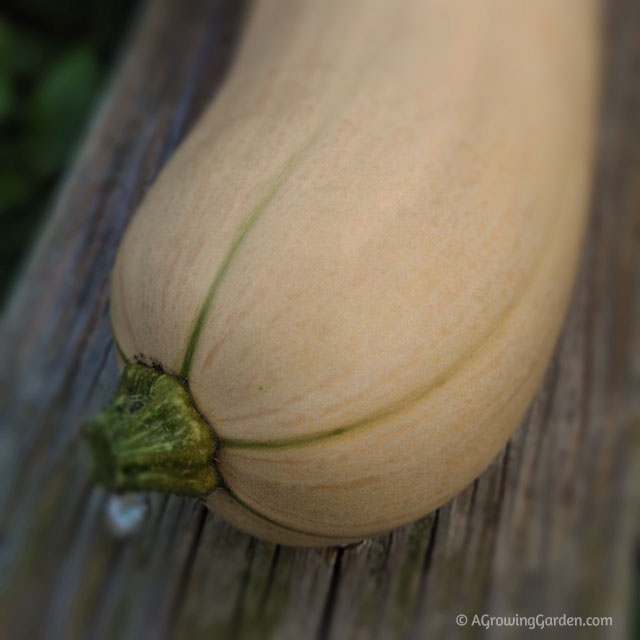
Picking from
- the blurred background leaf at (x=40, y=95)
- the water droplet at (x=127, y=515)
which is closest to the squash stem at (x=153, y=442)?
the water droplet at (x=127, y=515)

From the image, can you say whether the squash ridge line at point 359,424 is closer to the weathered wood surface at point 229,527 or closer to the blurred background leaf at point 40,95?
the weathered wood surface at point 229,527

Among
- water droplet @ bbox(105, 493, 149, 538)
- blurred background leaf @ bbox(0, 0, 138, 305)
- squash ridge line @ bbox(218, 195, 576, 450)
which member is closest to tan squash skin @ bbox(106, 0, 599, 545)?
squash ridge line @ bbox(218, 195, 576, 450)

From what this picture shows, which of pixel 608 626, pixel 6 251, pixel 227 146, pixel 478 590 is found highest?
pixel 227 146

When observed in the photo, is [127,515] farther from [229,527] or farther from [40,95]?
[40,95]

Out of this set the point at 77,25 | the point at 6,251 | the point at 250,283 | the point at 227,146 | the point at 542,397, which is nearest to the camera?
the point at 250,283

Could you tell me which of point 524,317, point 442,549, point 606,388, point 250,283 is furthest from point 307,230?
point 606,388

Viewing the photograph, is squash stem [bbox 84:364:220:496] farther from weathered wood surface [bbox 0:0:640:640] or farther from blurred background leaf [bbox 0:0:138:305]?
blurred background leaf [bbox 0:0:138:305]

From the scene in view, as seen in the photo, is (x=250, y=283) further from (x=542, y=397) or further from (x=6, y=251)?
(x=6, y=251)
